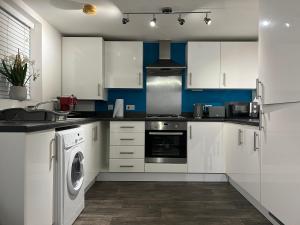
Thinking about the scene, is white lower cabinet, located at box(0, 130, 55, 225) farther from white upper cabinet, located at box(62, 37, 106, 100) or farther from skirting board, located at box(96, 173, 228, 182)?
white upper cabinet, located at box(62, 37, 106, 100)

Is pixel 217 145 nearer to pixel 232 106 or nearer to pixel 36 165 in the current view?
pixel 232 106

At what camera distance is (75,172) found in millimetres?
2754

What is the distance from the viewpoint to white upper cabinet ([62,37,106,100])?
171 inches

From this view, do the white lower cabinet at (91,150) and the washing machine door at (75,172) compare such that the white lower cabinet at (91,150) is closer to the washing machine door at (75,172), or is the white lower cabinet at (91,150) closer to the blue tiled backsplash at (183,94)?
the washing machine door at (75,172)

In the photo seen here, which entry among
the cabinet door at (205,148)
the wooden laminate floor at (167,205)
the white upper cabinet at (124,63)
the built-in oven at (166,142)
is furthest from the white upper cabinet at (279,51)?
the white upper cabinet at (124,63)

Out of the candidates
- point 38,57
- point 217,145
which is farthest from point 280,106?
point 38,57

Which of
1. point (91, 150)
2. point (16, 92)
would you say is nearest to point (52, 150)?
point (16, 92)

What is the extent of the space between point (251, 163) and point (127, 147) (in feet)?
5.99

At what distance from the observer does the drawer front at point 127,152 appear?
417 centimetres

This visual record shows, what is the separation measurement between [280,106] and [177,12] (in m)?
1.72

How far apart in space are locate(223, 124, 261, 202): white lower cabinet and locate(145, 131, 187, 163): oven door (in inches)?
24.0

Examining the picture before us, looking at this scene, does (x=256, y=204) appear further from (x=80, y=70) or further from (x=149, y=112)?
(x=80, y=70)

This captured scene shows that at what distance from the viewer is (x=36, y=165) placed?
185 cm

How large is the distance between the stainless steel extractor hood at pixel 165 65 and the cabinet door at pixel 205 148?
98cm
